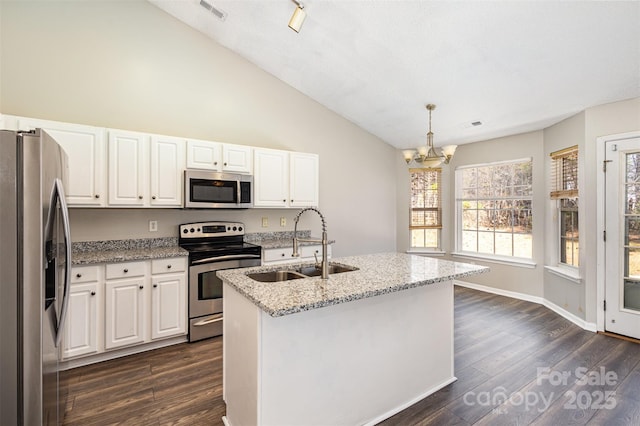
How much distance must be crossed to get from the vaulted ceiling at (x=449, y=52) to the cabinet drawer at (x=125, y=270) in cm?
270

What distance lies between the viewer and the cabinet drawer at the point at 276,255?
3.57 meters

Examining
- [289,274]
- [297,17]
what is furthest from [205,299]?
[297,17]

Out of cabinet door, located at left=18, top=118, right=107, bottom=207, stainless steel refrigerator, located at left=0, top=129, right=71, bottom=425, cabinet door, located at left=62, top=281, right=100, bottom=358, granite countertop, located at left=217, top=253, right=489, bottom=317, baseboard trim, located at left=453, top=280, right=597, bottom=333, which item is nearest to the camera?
stainless steel refrigerator, located at left=0, top=129, right=71, bottom=425

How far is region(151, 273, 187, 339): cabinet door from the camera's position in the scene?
9.50 feet

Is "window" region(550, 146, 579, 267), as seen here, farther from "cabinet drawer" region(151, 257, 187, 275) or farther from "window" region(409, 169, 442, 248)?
"cabinet drawer" region(151, 257, 187, 275)

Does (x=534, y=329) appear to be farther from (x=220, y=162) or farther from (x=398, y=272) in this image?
(x=220, y=162)

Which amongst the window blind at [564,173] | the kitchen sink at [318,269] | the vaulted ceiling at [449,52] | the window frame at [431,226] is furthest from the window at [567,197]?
the kitchen sink at [318,269]

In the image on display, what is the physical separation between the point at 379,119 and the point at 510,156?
2019mm

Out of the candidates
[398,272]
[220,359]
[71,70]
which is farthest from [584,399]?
[71,70]

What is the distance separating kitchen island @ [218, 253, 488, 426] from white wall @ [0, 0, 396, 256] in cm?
227

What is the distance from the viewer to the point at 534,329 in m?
3.41

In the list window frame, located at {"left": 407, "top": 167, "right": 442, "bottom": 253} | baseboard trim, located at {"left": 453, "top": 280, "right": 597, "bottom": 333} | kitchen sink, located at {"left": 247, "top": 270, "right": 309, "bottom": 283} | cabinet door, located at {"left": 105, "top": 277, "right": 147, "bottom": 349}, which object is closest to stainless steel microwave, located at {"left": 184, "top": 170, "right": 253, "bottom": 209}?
cabinet door, located at {"left": 105, "top": 277, "right": 147, "bottom": 349}

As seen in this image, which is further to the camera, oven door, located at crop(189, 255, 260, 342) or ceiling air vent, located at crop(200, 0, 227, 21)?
ceiling air vent, located at crop(200, 0, 227, 21)

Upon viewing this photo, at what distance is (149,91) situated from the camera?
3.37 m
